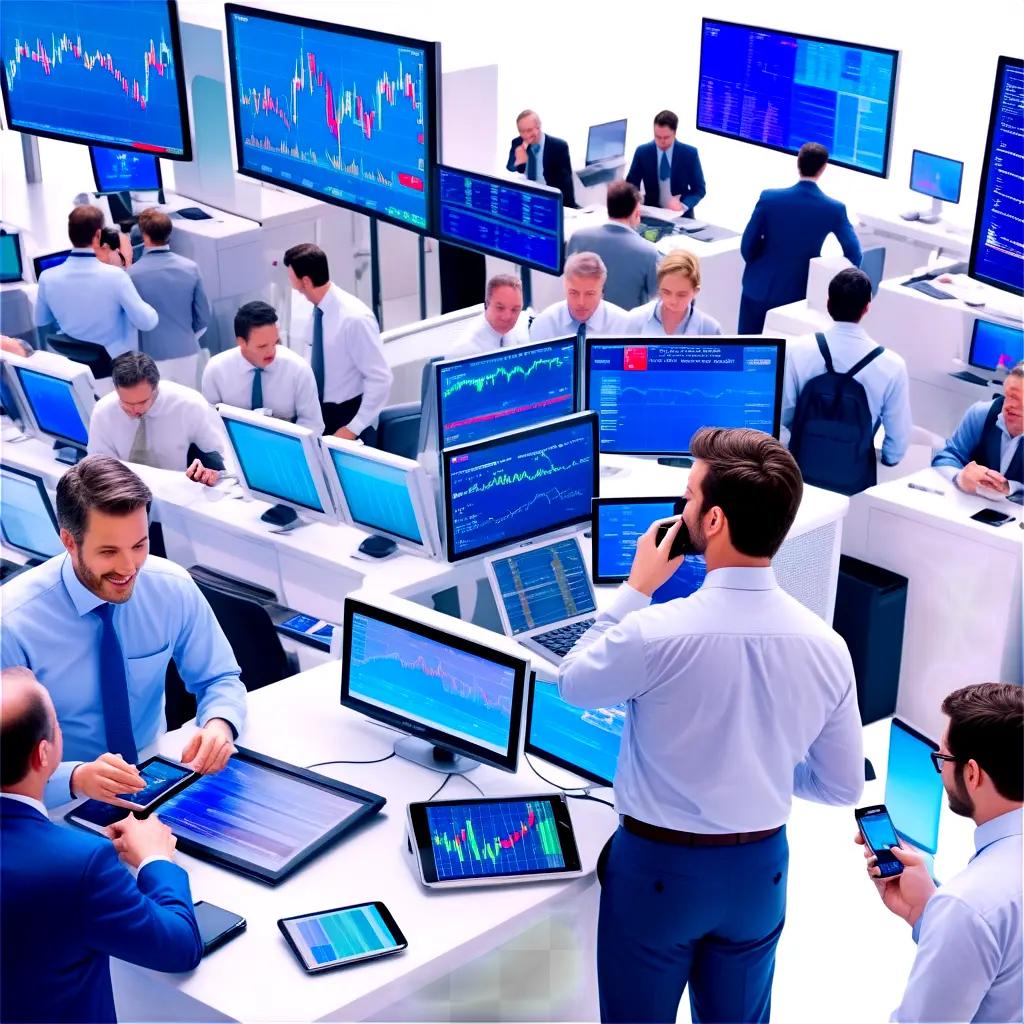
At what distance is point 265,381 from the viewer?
19.6 feet

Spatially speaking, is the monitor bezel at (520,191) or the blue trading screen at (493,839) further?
the monitor bezel at (520,191)

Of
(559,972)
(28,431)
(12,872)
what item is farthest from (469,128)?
(12,872)

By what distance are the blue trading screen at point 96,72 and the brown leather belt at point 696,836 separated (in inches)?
195

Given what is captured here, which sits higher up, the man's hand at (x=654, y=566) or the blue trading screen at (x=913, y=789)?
the man's hand at (x=654, y=566)

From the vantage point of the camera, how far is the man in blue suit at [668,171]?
31.1 feet

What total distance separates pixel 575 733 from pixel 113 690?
3.72 feet

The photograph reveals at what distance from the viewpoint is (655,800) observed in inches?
115

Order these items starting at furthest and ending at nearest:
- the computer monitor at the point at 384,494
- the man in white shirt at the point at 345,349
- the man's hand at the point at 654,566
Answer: the man in white shirt at the point at 345,349 → the computer monitor at the point at 384,494 → the man's hand at the point at 654,566

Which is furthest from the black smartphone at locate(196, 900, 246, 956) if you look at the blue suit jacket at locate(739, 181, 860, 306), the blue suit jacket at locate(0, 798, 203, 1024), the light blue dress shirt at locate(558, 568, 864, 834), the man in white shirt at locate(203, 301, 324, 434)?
the blue suit jacket at locate(739, 181, 860, 306)

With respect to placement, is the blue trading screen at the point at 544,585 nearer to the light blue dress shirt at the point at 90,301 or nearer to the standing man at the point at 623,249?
the standing man at the point at 623,249

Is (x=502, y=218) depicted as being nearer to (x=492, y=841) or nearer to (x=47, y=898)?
(x=492, y=841)

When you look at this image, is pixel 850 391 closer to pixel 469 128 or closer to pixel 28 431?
pixel 28 431

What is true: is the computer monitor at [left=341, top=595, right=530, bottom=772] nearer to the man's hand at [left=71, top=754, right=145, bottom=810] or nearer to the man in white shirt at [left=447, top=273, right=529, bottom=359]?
the man's hand at [left=71, top=754, right=145, bottom=810]

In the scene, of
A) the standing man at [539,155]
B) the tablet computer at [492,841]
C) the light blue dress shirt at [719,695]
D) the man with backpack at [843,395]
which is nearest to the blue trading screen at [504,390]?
the man with backpack at [843,395]
